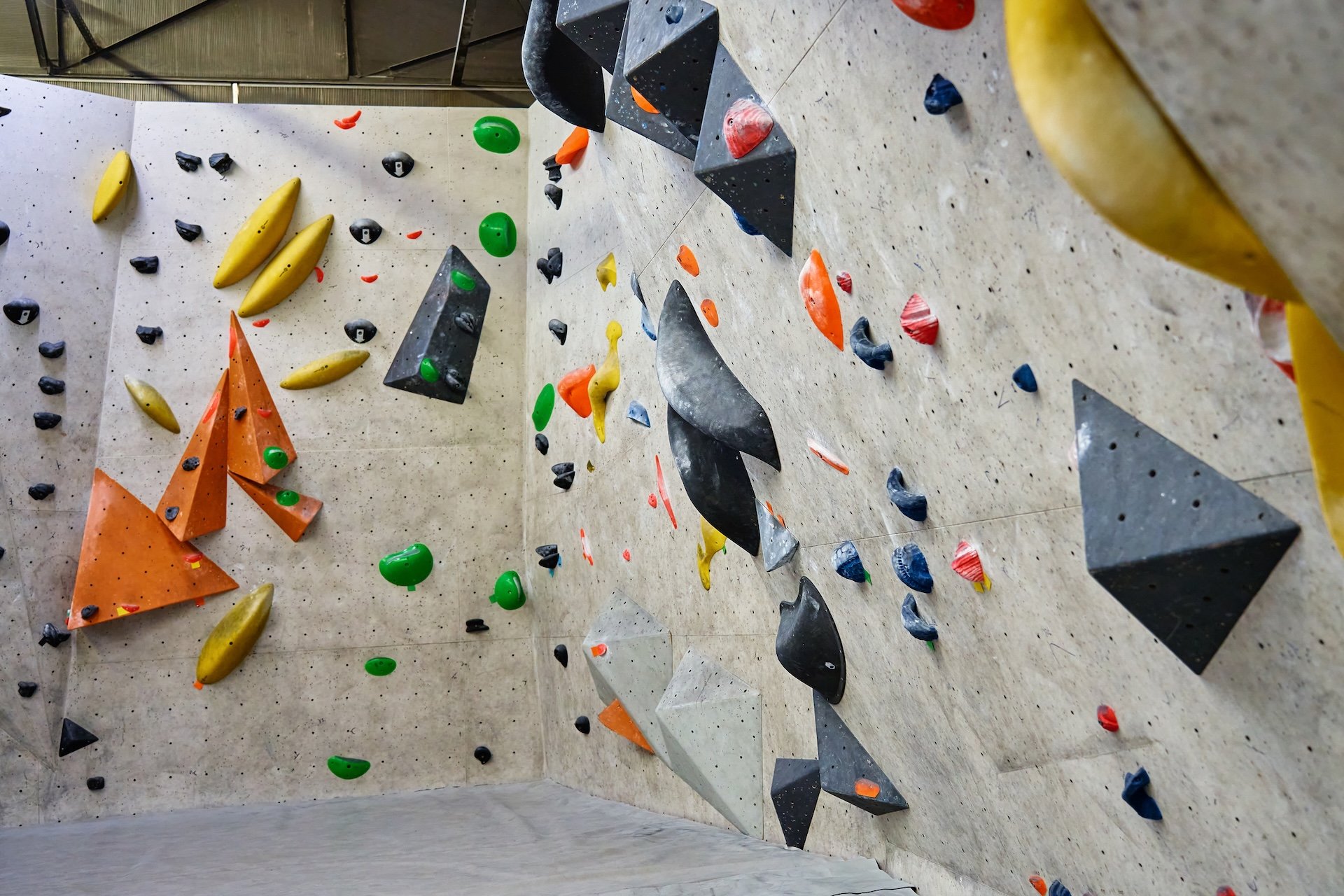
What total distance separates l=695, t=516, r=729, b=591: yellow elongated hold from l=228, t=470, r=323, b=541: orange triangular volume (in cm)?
248

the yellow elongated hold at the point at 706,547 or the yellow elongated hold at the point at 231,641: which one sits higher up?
the yellow elongated hold at the point at 706,547

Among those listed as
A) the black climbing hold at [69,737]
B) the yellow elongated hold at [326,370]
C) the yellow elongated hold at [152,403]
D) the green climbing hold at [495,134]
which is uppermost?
the green climbing hold at [495,134]

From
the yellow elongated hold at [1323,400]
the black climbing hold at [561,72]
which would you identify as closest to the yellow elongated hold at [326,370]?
the black climbing hold at [561,72]

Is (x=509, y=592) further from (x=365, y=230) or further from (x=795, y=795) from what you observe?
(x=795, y=795)

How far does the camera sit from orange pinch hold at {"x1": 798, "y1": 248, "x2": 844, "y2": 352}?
2047mm

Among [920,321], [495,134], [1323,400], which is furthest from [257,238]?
[1323,400]

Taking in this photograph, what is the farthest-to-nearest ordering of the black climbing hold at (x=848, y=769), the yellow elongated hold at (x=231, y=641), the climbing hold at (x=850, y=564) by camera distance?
the yellow elongated hold at (x=231, y=641) < the black climbing hold at (x=848, y=769) < the climbing hold at (x=850, y=564)

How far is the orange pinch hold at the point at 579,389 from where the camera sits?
4.44 m

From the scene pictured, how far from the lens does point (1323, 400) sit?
1.03 metres

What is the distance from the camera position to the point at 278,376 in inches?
202

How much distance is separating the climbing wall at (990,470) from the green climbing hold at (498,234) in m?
2.28

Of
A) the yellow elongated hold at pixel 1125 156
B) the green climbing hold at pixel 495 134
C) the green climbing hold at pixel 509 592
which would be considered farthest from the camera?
the green climbing hold at pixel 495 134

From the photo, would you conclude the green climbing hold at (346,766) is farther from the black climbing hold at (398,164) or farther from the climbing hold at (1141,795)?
the climbing hold at (1141,795)

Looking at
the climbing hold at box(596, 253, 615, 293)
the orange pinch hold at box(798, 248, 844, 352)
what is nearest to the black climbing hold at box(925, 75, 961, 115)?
the orange pinch hold at box(798, 248, 844, 352)
